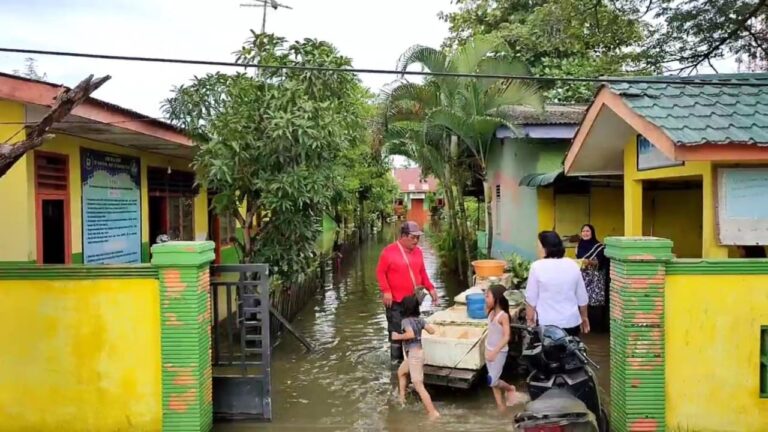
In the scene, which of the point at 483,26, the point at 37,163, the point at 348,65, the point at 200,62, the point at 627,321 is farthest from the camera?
the point at 483,26

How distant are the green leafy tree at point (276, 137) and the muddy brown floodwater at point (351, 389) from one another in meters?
1.45

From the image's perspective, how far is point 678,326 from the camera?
17.0 feet

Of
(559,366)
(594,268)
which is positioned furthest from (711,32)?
(559,366)

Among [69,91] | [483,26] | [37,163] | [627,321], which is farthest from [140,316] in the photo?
[483,26]

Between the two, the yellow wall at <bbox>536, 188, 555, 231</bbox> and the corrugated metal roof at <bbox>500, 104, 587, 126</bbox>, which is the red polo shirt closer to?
the yellow wall at <bbox>536, 188, 555, 231</bbox>

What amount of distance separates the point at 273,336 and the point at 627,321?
608 centimetres

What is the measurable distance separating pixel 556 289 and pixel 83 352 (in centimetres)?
401

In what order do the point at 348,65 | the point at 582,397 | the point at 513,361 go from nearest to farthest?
the point at 582,397 → the point at 513,361 → the point at 348,65

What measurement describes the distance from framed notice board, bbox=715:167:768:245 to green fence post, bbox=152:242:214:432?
4.67 metres

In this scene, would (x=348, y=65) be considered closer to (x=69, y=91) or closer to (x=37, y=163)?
(x=37, y=163)

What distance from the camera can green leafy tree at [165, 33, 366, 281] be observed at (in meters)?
8.26

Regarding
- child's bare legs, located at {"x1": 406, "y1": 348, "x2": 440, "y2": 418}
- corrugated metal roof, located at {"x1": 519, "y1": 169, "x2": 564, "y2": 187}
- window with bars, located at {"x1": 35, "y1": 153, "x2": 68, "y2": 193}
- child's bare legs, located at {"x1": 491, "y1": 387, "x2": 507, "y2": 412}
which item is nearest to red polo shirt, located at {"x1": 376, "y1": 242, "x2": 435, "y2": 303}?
child's bare legs, located at {"x1": 406, "y1": 348, "x2": 440, "y2": 418}

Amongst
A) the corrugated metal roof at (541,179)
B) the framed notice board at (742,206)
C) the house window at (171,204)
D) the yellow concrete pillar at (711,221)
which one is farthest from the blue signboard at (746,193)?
the house window at (171,204)

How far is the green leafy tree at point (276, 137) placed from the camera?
8258 mm
